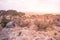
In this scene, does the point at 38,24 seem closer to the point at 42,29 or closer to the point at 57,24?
the point at 42,29

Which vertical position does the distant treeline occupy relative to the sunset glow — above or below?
below

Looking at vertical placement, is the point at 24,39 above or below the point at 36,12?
below

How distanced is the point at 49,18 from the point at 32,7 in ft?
1.39

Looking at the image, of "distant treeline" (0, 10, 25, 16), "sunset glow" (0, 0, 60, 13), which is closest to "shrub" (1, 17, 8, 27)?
"distant treeline" (0, 10, 25, 16)

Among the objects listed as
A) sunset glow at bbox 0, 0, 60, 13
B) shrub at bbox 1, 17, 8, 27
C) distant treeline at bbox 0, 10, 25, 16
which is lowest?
shrub at bbox 1, 17, 8, 27

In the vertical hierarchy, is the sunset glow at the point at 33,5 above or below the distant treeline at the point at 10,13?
above

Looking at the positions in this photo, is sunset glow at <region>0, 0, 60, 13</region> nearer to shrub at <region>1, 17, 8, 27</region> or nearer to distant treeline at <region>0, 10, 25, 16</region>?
distant treeline at <region>0, 10, 25, 16</region>

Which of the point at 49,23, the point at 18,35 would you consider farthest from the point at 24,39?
the point at 49,23

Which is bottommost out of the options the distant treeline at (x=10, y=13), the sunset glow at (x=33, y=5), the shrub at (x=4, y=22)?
the shrub at (x=4, y=22)

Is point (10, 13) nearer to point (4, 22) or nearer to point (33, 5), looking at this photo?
point (4, 22)

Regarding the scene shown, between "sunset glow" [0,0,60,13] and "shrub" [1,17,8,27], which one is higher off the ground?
"sunset glow" [0,0,60,13]

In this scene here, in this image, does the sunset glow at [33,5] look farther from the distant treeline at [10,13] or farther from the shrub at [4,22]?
the shrub at [4,22]

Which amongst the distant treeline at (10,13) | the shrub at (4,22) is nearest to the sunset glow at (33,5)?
the distant treeline at (10,13)

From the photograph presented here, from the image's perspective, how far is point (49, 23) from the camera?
2.84 metres
